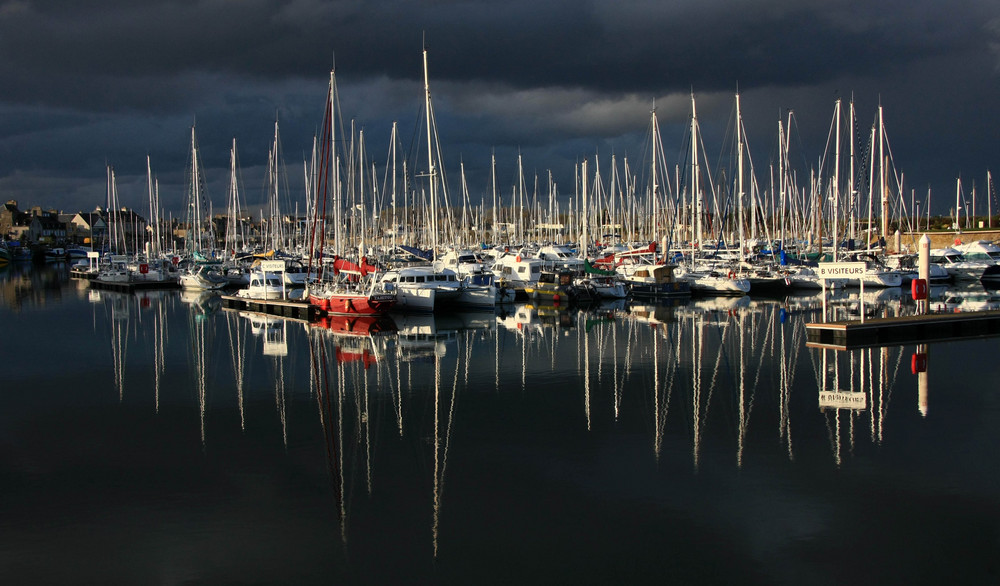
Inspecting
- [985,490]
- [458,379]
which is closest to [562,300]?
[458,379]

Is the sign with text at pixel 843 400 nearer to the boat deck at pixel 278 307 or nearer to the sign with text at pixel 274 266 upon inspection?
the boat deck at pixel 278 307

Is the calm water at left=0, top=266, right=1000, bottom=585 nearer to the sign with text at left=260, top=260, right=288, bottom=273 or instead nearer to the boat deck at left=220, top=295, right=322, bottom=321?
the boat deck at left=220, top=295, right=322, bottom=321

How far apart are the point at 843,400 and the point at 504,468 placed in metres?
9.56

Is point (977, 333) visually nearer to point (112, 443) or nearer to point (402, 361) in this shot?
point (402, 361)

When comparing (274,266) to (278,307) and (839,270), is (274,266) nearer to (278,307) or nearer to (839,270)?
(278,307)

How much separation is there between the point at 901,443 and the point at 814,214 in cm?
6718

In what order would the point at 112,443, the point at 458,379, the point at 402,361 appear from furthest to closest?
the point at 402,361
the point at 458,379
the point at 112,443

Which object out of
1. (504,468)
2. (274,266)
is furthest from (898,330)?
(274,266)

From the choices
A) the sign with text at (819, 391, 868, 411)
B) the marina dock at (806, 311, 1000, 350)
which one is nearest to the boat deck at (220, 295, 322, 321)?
the marina dock at (806, 311, 1000, 350)

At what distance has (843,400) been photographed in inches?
782

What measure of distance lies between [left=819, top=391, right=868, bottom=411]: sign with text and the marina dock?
8256 mm

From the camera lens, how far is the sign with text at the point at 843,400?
63.2 feet

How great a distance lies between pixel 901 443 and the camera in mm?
15977

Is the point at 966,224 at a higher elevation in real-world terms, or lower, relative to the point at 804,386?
higher
